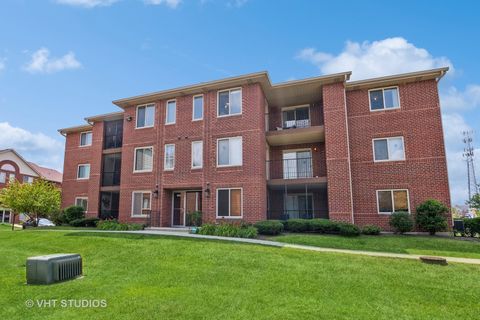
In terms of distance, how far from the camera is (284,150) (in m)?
18.1

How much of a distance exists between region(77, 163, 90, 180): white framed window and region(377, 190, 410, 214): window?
21.2m

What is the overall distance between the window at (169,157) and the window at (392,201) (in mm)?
11601

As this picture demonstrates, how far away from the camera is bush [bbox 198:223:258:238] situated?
1259 centimetres

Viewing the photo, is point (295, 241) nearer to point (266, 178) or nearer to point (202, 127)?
point (266, 178)

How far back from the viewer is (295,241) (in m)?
11.5

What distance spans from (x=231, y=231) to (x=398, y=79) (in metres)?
11.8

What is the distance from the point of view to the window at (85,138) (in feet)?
78.2

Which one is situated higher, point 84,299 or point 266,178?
point 266,178

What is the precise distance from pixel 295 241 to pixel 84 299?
803 cm

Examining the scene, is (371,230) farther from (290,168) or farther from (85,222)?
(85,222)

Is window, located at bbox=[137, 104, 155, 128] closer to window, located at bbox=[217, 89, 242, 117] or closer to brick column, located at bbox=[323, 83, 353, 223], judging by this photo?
window, located at bbox=[217, 89, 242, 117]

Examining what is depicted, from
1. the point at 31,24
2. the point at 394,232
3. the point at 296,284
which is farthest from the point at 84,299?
the point at 31,24

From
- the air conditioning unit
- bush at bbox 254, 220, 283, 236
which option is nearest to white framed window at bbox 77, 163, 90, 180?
bush at bbox 254, 220, 283, 236

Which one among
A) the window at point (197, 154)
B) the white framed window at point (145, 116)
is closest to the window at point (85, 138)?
the white framed window at point (145, 116)
